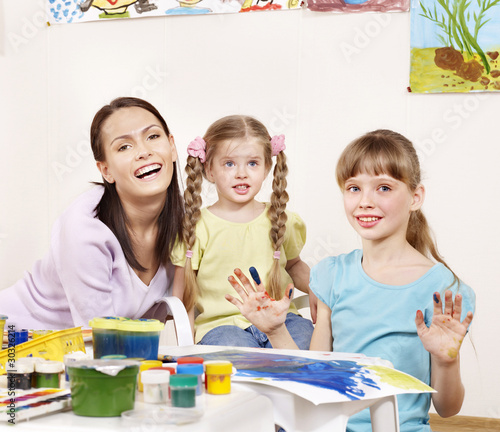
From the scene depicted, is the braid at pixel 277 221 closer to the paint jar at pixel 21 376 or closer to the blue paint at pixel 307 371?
the blue paint at pixel 307 371

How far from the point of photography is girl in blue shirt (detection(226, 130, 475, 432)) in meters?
1.03

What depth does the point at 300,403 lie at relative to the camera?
598 mm

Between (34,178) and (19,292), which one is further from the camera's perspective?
(34,178)

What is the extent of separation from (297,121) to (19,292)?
1238 mm

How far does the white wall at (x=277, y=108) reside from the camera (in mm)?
2266

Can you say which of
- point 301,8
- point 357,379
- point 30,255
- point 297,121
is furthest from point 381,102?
point 357,379

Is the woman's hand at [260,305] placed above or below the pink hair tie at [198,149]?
below

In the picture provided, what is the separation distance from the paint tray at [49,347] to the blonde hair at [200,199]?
2.59 feet

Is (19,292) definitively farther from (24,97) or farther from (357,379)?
(24,97)

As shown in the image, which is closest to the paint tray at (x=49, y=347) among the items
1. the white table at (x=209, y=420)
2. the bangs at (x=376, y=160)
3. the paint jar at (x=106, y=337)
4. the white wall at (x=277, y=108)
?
the paint jar at (x=106, y=337)

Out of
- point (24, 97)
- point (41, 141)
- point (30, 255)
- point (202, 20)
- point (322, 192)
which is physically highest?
point (202, 20)

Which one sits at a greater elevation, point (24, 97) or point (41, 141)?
point (24, 97)

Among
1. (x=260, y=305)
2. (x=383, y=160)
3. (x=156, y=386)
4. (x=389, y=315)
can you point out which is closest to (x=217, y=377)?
A: (x=156, y=386)

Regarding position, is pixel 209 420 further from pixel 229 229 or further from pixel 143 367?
pixel 229 229
